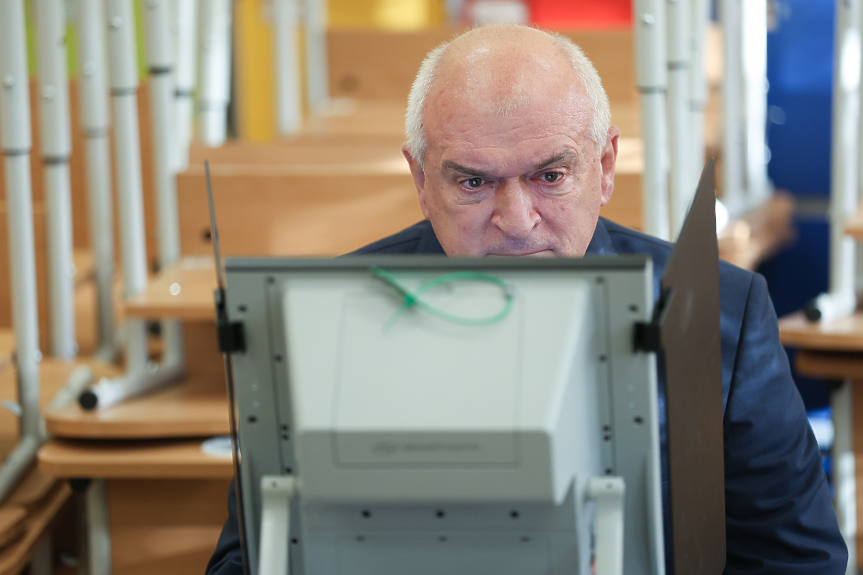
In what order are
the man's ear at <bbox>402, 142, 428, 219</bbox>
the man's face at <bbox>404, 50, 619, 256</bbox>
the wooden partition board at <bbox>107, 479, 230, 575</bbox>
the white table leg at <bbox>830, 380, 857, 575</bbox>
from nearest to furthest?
the man's face at <bbox>404, 50, 619, 256</bbox>, the man's ear at <bbox>402, 142, 428, 219</bbox>, the wooden partition board at <bbox>107, 479, 230, 575</bbox>, the white table leg at <bbox>830, 380, 857, 575</bbox>

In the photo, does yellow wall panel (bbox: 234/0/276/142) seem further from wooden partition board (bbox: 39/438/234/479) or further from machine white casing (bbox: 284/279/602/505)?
machine white casing (bbox: 284/279/602/505)

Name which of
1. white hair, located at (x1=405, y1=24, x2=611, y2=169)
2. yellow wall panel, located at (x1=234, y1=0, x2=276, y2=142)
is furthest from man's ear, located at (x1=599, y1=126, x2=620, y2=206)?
yellow wall panel, located at (x1=234, y1=0, x2=276, y2=142)

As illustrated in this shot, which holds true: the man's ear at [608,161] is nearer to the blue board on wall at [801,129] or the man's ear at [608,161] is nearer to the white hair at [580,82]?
the white hair at [580,82]

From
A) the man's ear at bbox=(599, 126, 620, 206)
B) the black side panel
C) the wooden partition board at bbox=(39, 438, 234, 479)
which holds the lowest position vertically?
the wooden partition board at bbox=(39, 438, 234, 479)

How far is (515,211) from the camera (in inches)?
41.8

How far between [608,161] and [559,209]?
146 millimetres

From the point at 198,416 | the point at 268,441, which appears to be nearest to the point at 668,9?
the point at 198,416

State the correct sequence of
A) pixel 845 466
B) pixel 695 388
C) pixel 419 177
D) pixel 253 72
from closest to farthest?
pixel 695 388 → pixel 419 177 → pixel 845 466 → pixel 253 72

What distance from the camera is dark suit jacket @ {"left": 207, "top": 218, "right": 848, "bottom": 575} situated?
3.50 ft

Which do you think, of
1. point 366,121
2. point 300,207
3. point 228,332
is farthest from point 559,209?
point 366,121

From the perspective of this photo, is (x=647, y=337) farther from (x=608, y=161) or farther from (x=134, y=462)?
(x=134, y=462)

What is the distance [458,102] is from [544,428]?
491 millimetres

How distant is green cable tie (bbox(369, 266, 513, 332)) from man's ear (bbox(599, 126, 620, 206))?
1.64 ft

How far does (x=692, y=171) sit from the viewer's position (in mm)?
2203
